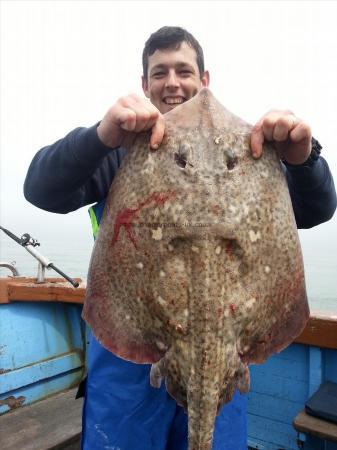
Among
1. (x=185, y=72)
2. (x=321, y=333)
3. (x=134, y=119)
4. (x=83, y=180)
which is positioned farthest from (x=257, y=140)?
(x=321, y=333)

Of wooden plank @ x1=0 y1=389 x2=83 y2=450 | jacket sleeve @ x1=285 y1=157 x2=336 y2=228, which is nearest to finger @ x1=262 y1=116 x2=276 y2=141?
jacket sleeve @ x1=285 y1=157 x2=336 y2=228

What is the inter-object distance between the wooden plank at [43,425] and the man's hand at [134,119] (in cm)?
302

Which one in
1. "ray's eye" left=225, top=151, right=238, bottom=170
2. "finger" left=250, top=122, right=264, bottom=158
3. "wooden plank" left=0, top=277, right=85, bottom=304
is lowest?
"wooden plank" left=0, top=277, right=85, bottom=304

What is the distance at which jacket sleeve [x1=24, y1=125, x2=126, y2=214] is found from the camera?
2006 mm

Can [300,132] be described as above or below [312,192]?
above

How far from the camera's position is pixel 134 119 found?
1704mm

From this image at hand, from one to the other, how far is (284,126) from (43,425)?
12.2 ft

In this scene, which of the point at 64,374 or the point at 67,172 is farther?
the point at 64,374

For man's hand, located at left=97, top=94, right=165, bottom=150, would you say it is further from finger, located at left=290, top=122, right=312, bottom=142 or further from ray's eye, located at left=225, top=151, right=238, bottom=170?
finger, located at left=290, top=122, right=312, bottom=142

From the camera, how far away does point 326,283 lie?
35.0m

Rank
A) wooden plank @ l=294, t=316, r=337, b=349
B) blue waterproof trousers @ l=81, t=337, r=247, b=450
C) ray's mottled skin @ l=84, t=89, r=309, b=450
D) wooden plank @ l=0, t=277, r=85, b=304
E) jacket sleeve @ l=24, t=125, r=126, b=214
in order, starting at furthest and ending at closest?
wooden plank @ l=0, t=277, r=85, b=304 → wooden plank @ l=294, t=316, r=337, b=349 → blue waterproof trousers @ l=81, t=337, r=247, b=450 → jacket sleeve @ l=24, t=125, r=126, b=214 → ray's mottled skin @ l=84, t=89, r=309, b=450

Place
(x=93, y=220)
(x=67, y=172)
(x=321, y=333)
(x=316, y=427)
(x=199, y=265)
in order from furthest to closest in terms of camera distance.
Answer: (x=321, y=333), (x=316, y=427), (x=93, y=220), (x=67, y=172), (x=199, y=265)

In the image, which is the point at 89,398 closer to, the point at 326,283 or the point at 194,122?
the point at 194,122

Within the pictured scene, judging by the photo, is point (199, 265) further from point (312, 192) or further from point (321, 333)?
point (321, 333)
